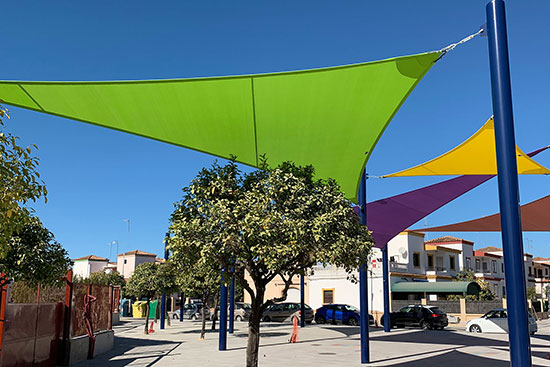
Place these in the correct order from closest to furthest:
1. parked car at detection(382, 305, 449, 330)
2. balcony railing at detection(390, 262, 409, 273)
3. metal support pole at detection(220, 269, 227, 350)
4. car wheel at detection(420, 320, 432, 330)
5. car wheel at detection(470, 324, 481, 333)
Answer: metal support pole at detection(220, 269, 227, 350) → car wheel at detection(470, 324, 481, 333) → parked car at detection(382, 305, 449, 330) → car wheel at detection(420, 320, 432, 330) → balcony railing at detection(390, 262, 409, 273)

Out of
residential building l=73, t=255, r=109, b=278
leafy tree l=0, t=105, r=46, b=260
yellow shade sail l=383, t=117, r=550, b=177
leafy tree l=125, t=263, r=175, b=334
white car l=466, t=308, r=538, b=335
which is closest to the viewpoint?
leafy tree l=0, t=105, r=46, b=260

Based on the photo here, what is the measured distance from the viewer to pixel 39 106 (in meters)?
8.55

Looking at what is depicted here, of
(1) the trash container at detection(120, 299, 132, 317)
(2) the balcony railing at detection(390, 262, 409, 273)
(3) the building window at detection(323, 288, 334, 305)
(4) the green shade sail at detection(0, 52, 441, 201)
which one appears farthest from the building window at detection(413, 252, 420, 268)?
(4) the green shade sail at detection(0, 52, 441, 201)

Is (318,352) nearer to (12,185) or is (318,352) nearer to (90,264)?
(12,185)

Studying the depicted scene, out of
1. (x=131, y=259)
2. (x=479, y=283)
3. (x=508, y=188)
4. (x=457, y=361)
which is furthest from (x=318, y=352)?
(x=131, y=259)

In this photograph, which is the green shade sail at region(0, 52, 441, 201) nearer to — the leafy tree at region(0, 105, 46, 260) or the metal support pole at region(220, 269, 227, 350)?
the leafy tree at region(0, 105, 46, 260)

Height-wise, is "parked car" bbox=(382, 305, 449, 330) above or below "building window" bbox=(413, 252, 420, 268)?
below

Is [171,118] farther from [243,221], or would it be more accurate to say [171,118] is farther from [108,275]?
[108,275]

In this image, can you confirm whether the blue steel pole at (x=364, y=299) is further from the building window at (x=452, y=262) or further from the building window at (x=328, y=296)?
the building window at (x=452, y=262)

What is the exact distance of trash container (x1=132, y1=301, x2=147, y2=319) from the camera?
42969mm

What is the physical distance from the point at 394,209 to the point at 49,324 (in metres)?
11.5

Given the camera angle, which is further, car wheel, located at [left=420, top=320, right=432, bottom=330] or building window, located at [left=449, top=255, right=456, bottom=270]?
building window, located at [left=449, top=255, right=456, bottom=270]

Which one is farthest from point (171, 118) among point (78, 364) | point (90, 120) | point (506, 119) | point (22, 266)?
point (78, 364)

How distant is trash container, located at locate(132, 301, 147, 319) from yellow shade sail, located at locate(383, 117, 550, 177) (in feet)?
110
